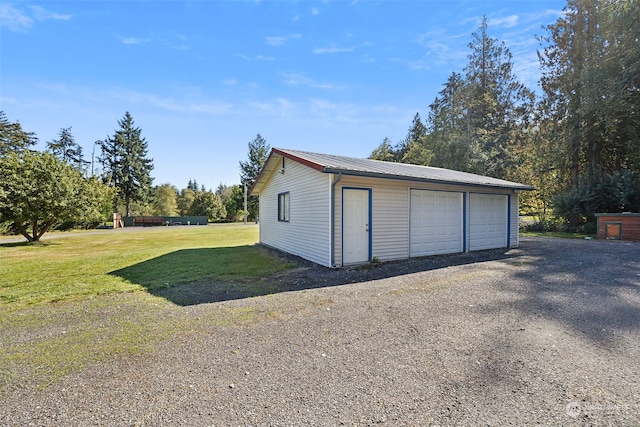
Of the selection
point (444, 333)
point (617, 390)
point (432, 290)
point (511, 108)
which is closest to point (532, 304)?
point (432, 290)

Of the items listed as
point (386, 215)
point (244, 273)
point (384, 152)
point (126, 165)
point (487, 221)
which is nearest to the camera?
point (244, 273)

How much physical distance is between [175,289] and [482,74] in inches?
1172

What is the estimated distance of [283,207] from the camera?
11109 millimetres

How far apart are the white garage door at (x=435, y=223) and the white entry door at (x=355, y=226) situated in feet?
5.57

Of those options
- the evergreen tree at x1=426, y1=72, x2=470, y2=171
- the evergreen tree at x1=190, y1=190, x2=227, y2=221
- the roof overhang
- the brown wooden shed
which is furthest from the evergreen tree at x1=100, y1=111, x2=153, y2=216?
the brown wooden shed

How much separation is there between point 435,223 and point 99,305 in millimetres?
8561

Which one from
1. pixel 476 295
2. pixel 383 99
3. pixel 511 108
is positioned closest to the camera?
pixel 476 295

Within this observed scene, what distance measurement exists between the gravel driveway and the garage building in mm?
3007

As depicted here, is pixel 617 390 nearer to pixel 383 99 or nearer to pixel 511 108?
pixel 383 99

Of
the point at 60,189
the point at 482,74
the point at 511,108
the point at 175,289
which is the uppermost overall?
the point at 482,74

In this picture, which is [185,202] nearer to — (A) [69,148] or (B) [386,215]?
(A) [69,148]

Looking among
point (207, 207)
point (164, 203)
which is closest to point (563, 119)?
point (207, 207)

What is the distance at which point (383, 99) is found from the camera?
17922 millimetres

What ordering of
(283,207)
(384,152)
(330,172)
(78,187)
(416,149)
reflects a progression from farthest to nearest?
(384,152)
(416,149)
(78,187)
(283,207)
(330,172)
